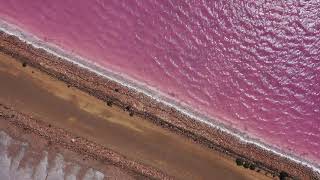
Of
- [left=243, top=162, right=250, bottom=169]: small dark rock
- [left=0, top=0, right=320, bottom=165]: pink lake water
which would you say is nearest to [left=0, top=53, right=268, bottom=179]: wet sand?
[left=243, top=162, right=250, bottom=169]: small dark rock

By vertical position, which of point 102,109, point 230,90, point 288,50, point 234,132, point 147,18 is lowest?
point 102,109

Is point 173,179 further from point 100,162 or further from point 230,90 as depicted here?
point 230,90

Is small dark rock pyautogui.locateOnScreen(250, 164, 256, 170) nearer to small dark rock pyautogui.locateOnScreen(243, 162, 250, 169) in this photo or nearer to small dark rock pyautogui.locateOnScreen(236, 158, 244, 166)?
small dark rock pyautogui.locateOnScreen(243, 162, 250, 169)

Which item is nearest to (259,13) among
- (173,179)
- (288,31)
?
(288,31)

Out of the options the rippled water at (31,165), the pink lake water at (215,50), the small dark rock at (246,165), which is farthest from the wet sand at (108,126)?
the pink lake water at (215,50)

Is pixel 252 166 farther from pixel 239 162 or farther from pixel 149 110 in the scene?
pixel 149 110

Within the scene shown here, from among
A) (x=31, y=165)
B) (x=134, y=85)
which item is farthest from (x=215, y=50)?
(x=31, y=165)

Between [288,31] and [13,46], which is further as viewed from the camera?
A: [288,31]
